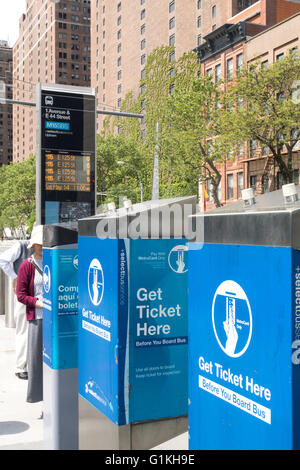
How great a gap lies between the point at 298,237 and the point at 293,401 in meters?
0.43

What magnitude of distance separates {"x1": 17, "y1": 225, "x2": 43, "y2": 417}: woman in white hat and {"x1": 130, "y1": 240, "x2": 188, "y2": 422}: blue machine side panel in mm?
2435

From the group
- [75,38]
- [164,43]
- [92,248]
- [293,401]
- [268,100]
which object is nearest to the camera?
[293,401]

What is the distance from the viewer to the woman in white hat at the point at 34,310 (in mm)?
5082

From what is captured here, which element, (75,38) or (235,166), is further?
(75,38)

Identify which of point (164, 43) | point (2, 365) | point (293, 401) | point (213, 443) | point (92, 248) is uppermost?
point (164, 43)

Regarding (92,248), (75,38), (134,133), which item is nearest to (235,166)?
(134,133)

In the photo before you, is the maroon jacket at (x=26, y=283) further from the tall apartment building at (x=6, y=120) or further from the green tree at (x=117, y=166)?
the tall apartment building at (x=6, y=120)

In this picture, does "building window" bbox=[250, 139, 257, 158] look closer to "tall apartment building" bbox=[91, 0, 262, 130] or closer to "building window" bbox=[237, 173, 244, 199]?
"building window" bbox=[237, 173, 244, 199]

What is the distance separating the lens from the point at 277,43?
43.2 m

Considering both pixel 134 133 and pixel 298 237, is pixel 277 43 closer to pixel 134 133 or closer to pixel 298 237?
pixel 134 133

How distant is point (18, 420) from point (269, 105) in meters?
31.2

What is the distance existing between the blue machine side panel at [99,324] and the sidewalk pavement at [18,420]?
42 cm

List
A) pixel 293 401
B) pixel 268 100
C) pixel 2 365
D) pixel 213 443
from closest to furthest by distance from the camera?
1. pixel 293 401
2. pixel 213 443
3. pixel 2 365
4. pixel 268 100

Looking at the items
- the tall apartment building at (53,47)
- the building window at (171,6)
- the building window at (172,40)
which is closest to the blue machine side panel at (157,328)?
the building window at (172,40)
